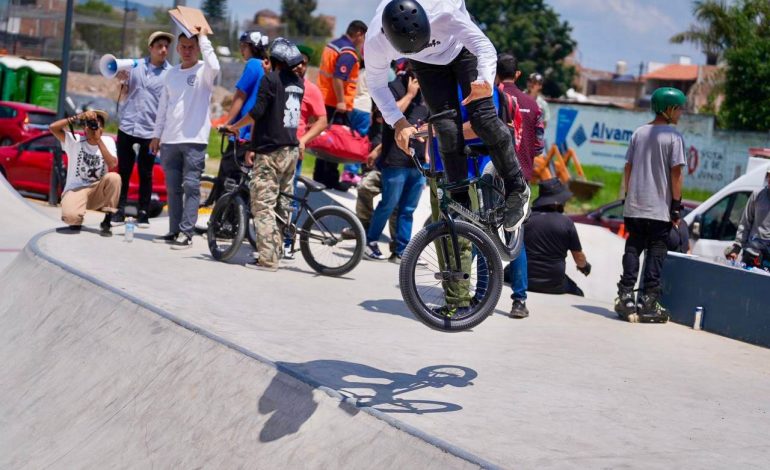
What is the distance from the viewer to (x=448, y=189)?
5.89m

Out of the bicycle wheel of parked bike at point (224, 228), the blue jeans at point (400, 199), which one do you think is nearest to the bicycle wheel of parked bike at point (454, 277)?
the bicycle wheel of parked bike at point (224, 228)

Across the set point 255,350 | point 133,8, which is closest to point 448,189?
point 255,350

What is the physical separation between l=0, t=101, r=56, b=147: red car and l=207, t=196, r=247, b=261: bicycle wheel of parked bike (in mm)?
16430

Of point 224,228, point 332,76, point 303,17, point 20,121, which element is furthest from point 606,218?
point 303,17

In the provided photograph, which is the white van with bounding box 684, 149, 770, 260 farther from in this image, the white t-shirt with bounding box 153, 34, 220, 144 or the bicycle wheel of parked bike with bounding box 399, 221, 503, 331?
the bicycle wheel of parked bike with bounding box 399, 221, 503, 331

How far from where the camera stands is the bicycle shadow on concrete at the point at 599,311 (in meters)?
9.20

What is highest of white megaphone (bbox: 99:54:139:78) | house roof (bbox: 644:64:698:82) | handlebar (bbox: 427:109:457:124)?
house roof (bbox: 644:64:698:82)

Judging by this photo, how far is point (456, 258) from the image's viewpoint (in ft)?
18.9

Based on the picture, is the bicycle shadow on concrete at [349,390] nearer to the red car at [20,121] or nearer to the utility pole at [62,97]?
the utility pole at [62,97]

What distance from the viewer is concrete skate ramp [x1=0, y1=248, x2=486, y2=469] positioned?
4855 millimetres

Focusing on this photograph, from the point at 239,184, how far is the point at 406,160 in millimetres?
1656

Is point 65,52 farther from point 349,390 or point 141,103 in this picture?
point 349,390

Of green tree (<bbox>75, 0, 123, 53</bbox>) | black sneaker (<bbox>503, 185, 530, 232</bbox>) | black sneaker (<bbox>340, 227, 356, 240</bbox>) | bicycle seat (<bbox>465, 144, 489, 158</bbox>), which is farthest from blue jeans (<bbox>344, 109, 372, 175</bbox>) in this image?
green tree (<bbox>75, 0, 123, 53</bbox>)

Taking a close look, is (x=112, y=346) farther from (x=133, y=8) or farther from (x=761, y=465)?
(x=133, y=8)
